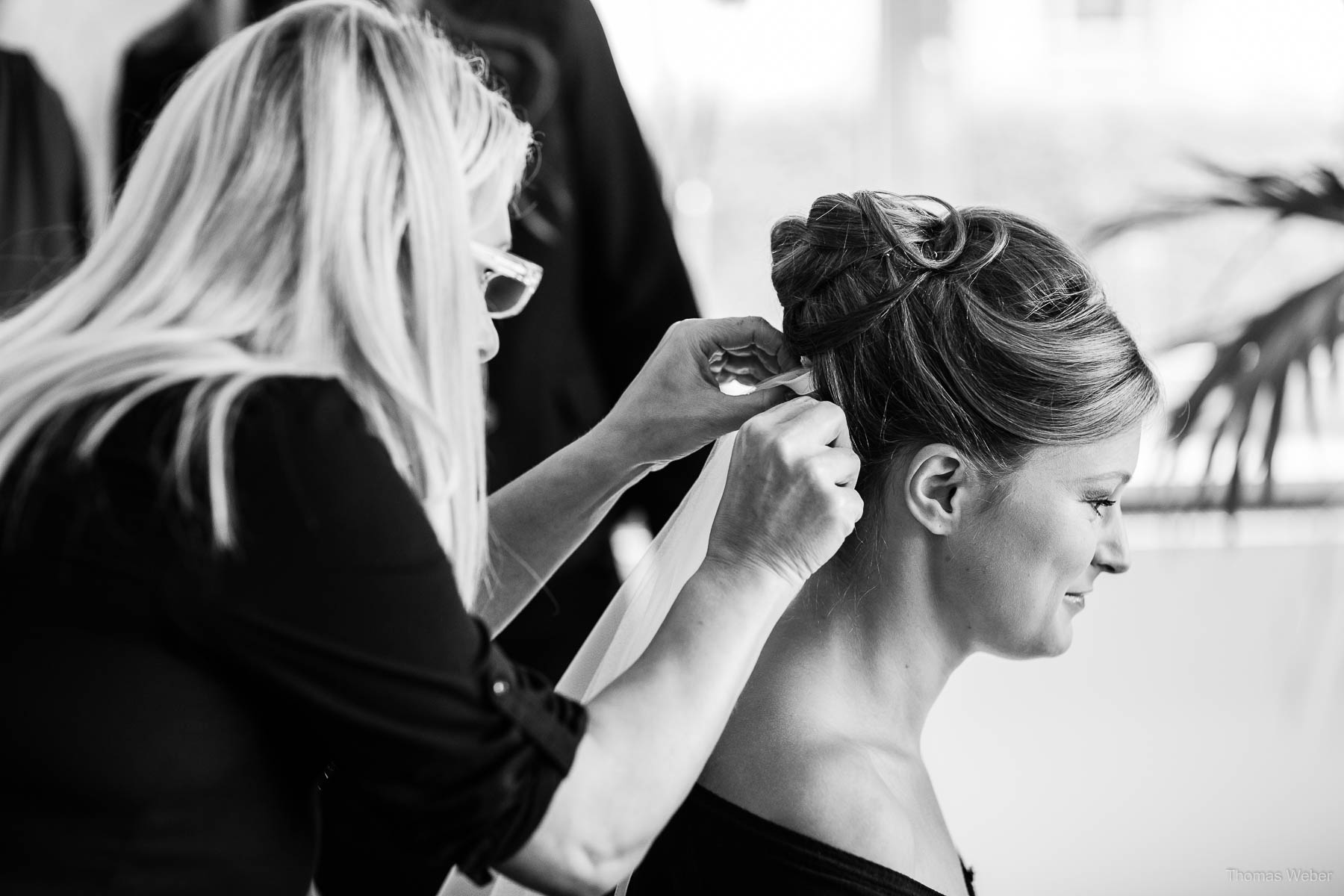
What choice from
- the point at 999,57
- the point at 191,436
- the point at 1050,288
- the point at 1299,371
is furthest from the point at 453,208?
the point at 999,57

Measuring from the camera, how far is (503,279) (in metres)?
1.16

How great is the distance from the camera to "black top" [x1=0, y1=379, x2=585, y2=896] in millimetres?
786

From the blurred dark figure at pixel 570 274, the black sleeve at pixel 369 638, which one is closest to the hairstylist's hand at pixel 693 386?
the black sleeve at pixel 369 638

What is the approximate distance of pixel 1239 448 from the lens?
1851mm

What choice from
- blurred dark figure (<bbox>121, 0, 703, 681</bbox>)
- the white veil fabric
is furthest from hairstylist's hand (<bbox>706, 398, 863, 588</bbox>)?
blurred dark figure (<bbox>121, 0, 703, 681</bbox>)

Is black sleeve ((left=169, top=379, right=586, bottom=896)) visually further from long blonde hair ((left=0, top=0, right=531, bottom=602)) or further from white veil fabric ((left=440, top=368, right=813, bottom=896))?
white veil fabric ((left=440, top=368, right=813, bottom=896))

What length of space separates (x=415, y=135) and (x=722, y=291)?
1709mm

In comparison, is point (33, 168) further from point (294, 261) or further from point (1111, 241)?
point (1111, 241)

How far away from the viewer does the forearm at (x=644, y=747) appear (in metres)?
0.85

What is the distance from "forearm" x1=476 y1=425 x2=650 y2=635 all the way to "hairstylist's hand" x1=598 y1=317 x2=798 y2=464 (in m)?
0.03

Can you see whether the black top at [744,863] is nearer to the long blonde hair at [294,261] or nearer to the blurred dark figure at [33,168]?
the long blonde hair at [294,261]

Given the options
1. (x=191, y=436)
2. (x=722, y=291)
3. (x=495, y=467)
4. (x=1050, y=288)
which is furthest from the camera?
(x=722, y=291)

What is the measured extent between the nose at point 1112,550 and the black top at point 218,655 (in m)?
0.67

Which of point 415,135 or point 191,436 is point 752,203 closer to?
point 415,135
